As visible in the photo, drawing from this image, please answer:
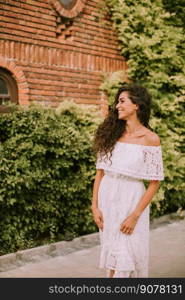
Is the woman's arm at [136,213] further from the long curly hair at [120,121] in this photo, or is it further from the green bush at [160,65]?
the green bush at [160,65]

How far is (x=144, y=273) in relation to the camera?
3965 mm

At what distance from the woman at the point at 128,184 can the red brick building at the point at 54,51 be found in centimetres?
324

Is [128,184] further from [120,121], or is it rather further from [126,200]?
[120,121]

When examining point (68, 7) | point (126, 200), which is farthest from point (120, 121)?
point (68, 7)

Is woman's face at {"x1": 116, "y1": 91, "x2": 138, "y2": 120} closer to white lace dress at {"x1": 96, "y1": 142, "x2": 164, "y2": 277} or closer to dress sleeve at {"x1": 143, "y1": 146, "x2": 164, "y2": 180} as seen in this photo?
white lace dress at {"x1": 96, "y1": 142, "x2": 164, "y2": 277}

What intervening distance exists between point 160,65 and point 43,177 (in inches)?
147

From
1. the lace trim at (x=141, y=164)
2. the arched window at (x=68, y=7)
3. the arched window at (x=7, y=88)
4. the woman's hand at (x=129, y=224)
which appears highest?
the arched window at (x=68, y=7)

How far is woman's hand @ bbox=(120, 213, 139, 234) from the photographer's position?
12.3 feet

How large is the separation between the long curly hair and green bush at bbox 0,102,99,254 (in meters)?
2.19

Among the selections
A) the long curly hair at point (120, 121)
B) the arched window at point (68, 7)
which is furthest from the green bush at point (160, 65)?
the long curly hair at point (120, 121)

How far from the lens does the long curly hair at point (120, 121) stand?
393 centimetres

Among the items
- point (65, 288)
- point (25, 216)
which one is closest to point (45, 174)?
point (25, 216)

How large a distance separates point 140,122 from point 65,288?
1.85 m

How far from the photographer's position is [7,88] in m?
7.23
